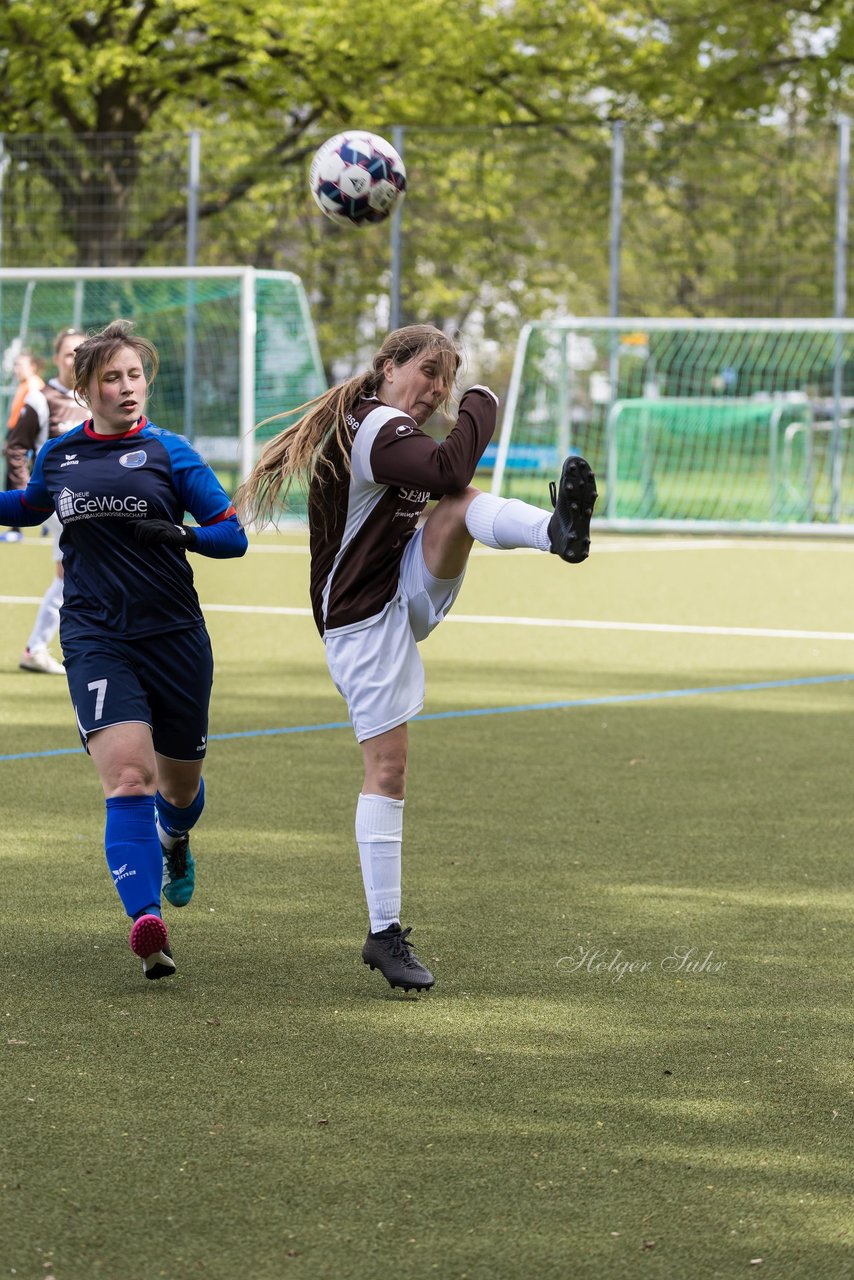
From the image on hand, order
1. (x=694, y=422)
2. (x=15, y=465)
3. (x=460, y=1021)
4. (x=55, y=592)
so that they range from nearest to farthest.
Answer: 1. (x=460, y=1021)
2. (x=15, y=465)
3. (x=55, y=592)
4. (x=694, y=422)

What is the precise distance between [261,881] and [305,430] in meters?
1.72

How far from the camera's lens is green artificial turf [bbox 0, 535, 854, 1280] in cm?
330

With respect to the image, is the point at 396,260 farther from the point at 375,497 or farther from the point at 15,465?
the point at 375,497

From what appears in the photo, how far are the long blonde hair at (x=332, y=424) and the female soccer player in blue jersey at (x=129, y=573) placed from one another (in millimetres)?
167

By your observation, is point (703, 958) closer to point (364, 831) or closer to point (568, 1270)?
point (364, 831)

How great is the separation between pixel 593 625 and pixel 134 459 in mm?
8492

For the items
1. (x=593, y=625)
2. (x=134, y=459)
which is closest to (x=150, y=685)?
(x=134, y=459)

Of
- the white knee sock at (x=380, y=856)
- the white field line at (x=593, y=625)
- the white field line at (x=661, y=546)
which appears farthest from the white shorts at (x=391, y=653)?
the white field line at (x=661, y=546)

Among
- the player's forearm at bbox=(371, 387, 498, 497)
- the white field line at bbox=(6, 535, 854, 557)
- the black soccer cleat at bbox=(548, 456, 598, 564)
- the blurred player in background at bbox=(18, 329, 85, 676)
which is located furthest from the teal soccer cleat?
the white field line at bbox=(6, 535, 854, 557)

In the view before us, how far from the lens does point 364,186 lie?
7.23 metres

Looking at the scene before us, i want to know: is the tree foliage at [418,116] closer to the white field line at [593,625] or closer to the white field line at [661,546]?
the white field line at [661,546]

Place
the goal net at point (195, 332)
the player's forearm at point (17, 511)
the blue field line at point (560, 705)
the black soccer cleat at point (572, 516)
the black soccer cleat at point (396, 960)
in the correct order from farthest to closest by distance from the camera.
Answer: the goal net at point (195, 332) < the blue field line at point (560, 705) < the player's forearm at point (17, 511) < the black soccer cleat at point (396, 960) < the black soccer cleat at point (572, 516)

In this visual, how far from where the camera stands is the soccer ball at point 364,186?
7191 mm

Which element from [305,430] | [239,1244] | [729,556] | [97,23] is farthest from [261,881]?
[97,23]
